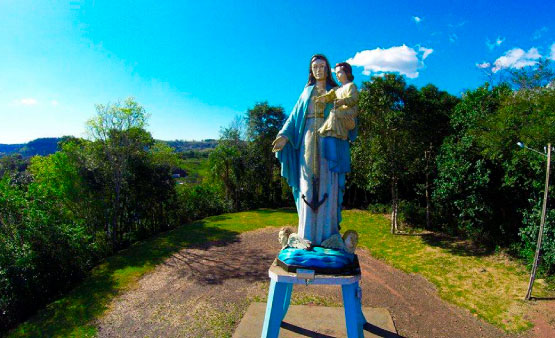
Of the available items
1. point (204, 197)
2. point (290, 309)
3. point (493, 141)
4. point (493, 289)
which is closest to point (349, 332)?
point (290, 309)

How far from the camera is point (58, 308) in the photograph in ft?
33.7

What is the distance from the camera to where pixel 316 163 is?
6.24 metres

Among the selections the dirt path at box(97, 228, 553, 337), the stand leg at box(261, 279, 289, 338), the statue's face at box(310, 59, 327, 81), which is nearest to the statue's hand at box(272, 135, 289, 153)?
the statue's face at box(310, 59, 327, 81)

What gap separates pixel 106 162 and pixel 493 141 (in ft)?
58.1

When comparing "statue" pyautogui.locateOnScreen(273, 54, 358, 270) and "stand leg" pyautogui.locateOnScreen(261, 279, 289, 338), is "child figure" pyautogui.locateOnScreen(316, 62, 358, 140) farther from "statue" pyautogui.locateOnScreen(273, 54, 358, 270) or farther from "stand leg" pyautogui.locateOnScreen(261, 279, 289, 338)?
"stand leg" pyautogui.locateOnScreen(261, 279, 289, 338)

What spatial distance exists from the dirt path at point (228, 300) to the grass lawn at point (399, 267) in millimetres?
542

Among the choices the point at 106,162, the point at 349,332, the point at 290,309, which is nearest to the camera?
the point at 349,332

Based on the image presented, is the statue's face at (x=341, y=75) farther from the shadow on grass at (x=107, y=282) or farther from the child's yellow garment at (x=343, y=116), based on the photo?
the shadow on grass at (x=107, y=282)

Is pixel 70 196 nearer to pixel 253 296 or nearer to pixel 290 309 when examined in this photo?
pixel 253 296

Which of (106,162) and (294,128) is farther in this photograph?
(106,162)

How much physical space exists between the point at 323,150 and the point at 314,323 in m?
4.77

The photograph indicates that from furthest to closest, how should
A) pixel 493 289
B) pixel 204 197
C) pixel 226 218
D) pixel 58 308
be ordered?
1. pixel 204 197
2. pixel 226 218
3. pixel 493 289
4. pixel 58 308

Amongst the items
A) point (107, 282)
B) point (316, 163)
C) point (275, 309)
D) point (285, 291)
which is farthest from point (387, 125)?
point (107, 282)

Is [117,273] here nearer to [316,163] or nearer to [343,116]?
[316,163]
